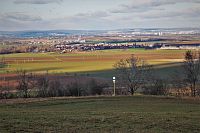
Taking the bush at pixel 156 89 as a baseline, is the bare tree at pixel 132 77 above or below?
above

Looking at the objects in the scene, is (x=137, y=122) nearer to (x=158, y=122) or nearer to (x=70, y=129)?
(x=158, y=122)

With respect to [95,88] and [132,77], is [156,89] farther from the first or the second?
[95,88]

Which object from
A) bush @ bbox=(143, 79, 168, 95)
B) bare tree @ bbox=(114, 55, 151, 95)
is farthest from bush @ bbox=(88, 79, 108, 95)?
bush @ bbox=(143, 79, 168, 95)

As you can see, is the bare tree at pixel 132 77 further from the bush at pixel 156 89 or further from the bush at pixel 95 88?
the bush at pixel 95 88

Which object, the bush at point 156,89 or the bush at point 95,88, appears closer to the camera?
the bush at point 156,89

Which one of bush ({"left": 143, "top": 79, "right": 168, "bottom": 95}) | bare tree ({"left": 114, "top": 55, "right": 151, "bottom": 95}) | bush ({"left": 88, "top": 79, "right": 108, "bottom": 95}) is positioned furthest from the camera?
bush ({"left": 88, "top": 79, "right": 108, "bottom": 95})

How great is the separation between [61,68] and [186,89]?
141 ft

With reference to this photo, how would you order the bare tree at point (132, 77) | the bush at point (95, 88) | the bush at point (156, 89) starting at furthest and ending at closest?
the bush at point (95, 88), the bush at point (156, 89), the bare tree at point (132, 77)

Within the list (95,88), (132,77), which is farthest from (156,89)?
(95,88)

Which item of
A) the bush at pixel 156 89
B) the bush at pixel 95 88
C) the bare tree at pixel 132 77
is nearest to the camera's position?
the bare tree at pixel 132 77

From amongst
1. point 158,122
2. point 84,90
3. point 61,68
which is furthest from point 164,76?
point 158,122

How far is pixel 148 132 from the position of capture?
41.1 feet

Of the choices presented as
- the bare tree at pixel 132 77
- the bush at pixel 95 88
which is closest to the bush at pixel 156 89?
the bare tree at pixel 132 77

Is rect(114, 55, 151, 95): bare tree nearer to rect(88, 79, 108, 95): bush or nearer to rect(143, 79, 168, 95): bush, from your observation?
rect(143, 79, 168, 95): bush
